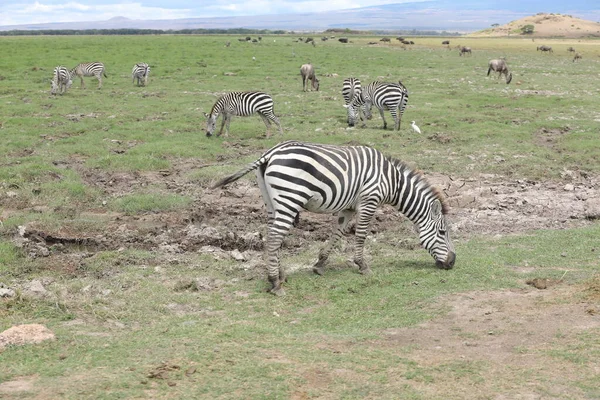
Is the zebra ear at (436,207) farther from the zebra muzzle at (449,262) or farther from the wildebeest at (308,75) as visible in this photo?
the wildebeest at (308,75)

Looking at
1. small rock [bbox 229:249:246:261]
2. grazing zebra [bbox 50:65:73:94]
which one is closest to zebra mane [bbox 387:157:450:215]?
small rock [bbox 229:249:246:261]

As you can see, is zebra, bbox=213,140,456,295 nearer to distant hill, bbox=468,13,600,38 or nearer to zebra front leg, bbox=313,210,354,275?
zebra front leg, bbox=313,210,354,275

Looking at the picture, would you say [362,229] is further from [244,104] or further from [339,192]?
[244,104]

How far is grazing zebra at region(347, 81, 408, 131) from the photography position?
1992 cm

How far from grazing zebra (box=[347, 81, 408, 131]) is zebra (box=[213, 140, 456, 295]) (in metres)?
10.7

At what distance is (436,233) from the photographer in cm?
890

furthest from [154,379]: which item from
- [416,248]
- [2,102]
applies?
[2,102]

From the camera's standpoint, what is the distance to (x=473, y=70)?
40.7 m

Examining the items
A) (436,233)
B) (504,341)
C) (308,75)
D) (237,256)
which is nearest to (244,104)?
(308,75)

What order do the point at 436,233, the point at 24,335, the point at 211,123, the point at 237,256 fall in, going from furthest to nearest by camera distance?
the point at 211,123 → the point at 237,256 → the point at 436,233 → the point at 24,335

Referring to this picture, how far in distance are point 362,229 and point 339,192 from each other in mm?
727

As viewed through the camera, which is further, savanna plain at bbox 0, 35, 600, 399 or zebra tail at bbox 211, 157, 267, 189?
zebra tail at bbox 211, 157, 267, 189

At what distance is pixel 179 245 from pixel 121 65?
105 ft

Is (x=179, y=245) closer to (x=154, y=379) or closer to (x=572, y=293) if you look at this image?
(x=154, y=379)
